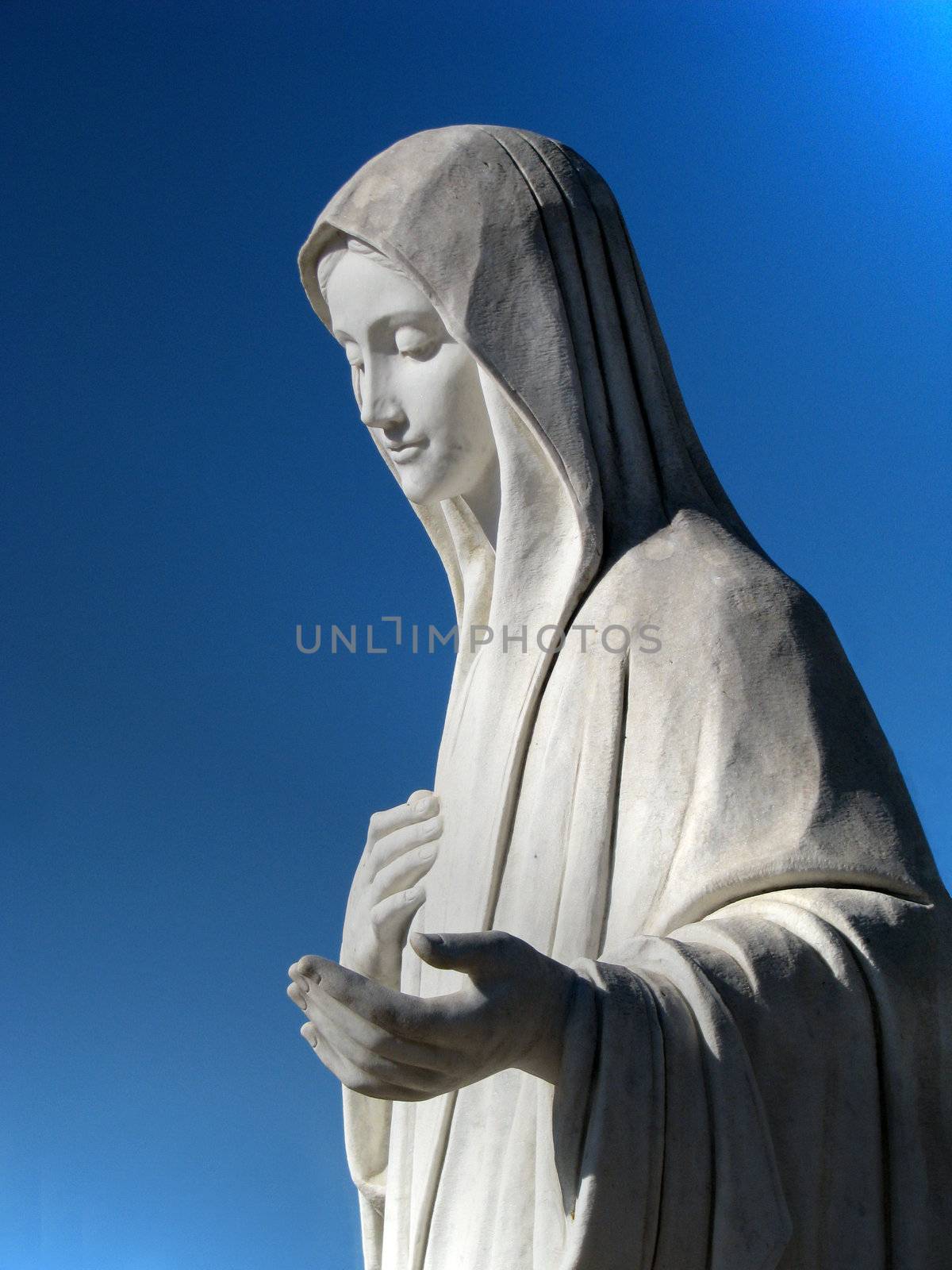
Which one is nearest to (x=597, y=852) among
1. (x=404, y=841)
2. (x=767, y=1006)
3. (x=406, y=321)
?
(x=767, y=1006)

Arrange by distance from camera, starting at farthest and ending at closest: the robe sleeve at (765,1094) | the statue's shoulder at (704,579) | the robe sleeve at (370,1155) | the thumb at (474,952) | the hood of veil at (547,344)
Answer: the robe sleeve at (370,1155) → the hood of veil at (547,344) → the statue's shoulder at (704,579) → the robe sleeve at (765,1094) → the thumb at (474,952)

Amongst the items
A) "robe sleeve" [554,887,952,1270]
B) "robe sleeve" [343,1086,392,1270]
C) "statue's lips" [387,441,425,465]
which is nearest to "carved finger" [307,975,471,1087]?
"robe sleeve" [554,887,952,1270]

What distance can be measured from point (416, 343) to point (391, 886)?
781 mm

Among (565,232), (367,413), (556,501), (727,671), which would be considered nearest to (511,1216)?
(727,671)

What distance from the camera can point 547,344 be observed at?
236 cm

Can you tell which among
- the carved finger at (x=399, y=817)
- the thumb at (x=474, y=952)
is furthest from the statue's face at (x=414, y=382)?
the thumb at (x=474, y=952)

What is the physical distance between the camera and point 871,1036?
195cm

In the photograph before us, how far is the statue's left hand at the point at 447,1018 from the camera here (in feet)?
5.50

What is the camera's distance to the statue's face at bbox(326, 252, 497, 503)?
2445mm

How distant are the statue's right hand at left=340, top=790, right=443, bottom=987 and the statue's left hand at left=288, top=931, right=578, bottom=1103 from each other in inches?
27.4

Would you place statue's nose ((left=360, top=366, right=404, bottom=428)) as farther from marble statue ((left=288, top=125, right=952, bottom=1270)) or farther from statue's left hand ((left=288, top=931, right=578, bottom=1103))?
statue's left hand ((left=288, top=931, right=578, bottom=1103))

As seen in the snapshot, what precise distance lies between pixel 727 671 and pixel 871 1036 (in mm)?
473

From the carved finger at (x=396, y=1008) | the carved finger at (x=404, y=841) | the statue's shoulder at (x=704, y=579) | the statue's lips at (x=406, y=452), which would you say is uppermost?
the statue's lips at (x=406, y=452)

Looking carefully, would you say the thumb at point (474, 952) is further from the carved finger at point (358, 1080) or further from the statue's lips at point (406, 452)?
the statue's lips at point (406, 452)
